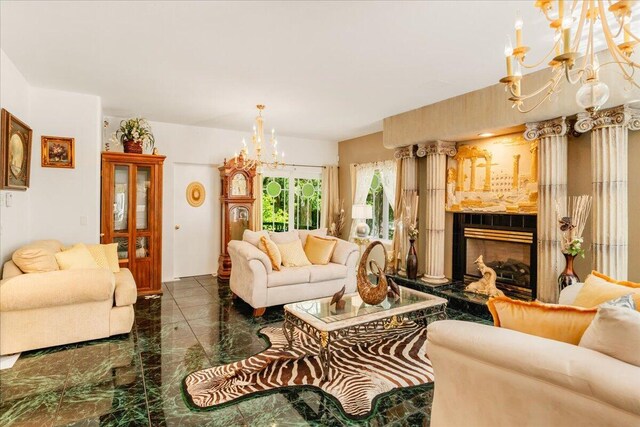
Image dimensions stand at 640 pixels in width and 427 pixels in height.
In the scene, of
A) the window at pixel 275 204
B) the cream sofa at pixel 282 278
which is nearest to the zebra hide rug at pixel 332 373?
the cream sofa at pixel 282 278

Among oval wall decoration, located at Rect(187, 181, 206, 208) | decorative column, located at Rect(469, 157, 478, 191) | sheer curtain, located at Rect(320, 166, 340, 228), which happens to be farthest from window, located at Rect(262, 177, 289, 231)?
decorative column, located at Rect(469, 157, 478, 191)

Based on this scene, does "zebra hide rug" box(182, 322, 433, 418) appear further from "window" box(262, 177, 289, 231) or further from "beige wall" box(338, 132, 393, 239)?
"beige wall" box(338, 132, 393, 239)

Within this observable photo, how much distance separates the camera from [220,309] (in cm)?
434

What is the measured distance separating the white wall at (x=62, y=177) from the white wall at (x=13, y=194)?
0.4 inches

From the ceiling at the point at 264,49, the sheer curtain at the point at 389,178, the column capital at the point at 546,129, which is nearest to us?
the ceiling at the point at 264,49

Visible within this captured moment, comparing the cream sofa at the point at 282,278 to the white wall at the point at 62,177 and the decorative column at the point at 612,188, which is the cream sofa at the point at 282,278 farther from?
the decorative column at the point at 612,188

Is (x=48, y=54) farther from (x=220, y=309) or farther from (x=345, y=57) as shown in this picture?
(x=220, y=309)

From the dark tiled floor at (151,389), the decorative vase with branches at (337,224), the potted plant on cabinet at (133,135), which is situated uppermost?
the potted plant on cabinet at (133,135)

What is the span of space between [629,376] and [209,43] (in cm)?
331

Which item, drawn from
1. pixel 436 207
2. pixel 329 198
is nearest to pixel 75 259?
pixel 436 207

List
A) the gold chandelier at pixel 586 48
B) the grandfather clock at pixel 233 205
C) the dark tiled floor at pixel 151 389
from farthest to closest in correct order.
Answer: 1. the grandfather clock at pixel 233 205
2. the dark tiled floor at pixel 151 389
3. the gold chandelier at pixel 586 48

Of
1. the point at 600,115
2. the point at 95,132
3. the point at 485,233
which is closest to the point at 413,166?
the point at 485,233

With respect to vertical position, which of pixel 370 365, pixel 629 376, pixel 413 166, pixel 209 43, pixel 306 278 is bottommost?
pixel 370 365

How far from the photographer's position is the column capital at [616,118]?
3.24 m
